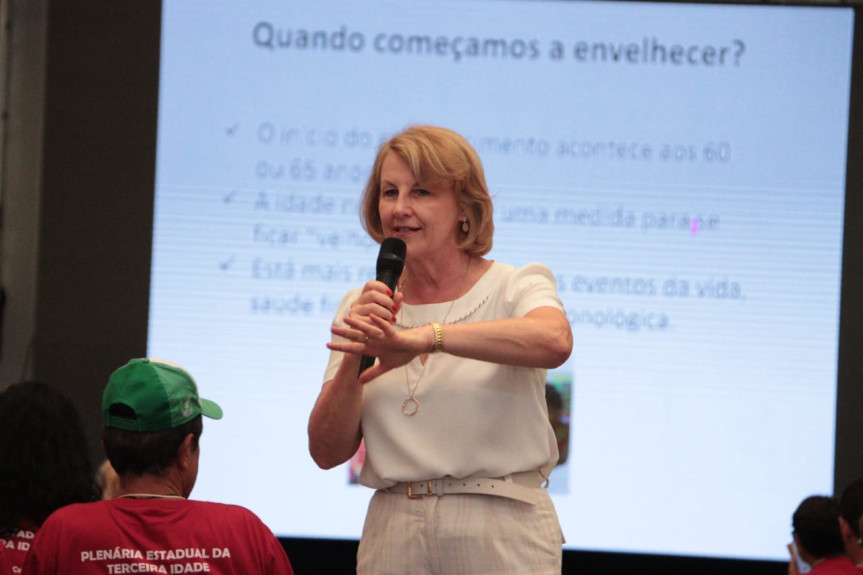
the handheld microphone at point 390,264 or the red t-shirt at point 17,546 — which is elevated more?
the handheld microphone at point 390,264

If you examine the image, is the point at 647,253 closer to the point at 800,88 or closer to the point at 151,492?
the point at 800,88

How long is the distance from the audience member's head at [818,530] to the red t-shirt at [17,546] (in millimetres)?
2479

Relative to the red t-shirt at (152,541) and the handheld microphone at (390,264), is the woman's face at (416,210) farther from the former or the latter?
the red t-shirt at (152,541)

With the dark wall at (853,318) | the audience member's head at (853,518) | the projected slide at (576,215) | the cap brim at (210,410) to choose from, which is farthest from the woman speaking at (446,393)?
the dark wall at (853,318)

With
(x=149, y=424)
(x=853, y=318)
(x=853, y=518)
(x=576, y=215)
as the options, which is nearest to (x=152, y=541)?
(x=149, y=424)

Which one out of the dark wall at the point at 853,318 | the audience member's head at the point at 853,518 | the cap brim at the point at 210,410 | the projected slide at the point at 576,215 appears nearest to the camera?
the cap brim at the point at 210,410

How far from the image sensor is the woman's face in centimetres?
198

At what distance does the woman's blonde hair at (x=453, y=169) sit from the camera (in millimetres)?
1971

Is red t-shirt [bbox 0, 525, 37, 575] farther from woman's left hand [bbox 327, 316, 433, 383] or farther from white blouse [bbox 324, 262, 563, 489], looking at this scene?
woman's left hand [bbox 327, 316, 433, 383]

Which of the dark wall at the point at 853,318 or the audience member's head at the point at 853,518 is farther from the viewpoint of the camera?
the dark wall at the point at 853,318

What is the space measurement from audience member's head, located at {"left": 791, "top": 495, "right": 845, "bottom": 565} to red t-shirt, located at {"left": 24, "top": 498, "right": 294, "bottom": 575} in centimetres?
229

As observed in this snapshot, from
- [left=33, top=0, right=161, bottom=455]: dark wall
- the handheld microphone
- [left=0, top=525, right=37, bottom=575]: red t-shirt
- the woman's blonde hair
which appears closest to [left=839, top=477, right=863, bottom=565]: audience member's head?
the woman's blonde hair

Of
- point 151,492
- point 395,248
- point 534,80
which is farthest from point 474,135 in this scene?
point 151,492

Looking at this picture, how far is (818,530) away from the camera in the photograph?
351 cm
